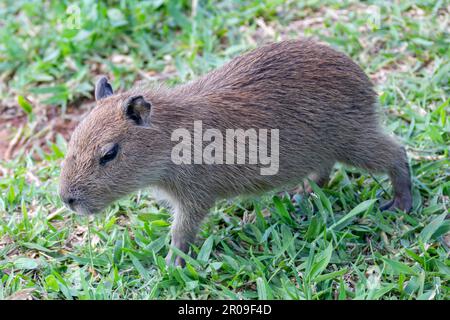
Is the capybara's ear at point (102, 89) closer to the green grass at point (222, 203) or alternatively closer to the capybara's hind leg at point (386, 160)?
the green grass at point (222, 203)

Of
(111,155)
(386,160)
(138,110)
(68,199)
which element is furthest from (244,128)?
(68,199)

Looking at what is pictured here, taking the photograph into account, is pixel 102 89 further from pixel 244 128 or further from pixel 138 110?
pixel 244 128

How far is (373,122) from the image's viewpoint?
4.71 meters

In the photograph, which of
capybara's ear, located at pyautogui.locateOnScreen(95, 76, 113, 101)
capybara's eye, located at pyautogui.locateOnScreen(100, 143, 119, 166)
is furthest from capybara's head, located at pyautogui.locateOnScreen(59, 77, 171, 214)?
capybara's ear, located at pyautogui.locateOnScreen(95, 76, 113, 101)

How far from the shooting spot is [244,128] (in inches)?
174

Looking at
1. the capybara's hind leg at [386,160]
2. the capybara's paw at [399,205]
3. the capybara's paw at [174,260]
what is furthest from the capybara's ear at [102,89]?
the capybara's paw at [399,205]

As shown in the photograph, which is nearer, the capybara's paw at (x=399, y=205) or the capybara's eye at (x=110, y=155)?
the capybara's eye at (x=110, y=155)

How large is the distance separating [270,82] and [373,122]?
80 centimetres

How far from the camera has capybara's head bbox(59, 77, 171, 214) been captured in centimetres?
404

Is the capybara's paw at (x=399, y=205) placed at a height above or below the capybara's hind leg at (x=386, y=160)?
below

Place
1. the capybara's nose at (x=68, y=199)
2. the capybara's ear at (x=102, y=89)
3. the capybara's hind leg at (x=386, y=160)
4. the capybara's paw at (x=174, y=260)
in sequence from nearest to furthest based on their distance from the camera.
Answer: the capybara's nose at (x=68, y=199) → the capybara's paw at (x=174, y=260) → the capybara's ear at (x=102, y=89) → the capybara's hind leg at (x=386, y=160)

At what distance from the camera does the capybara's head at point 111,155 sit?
159 inches
